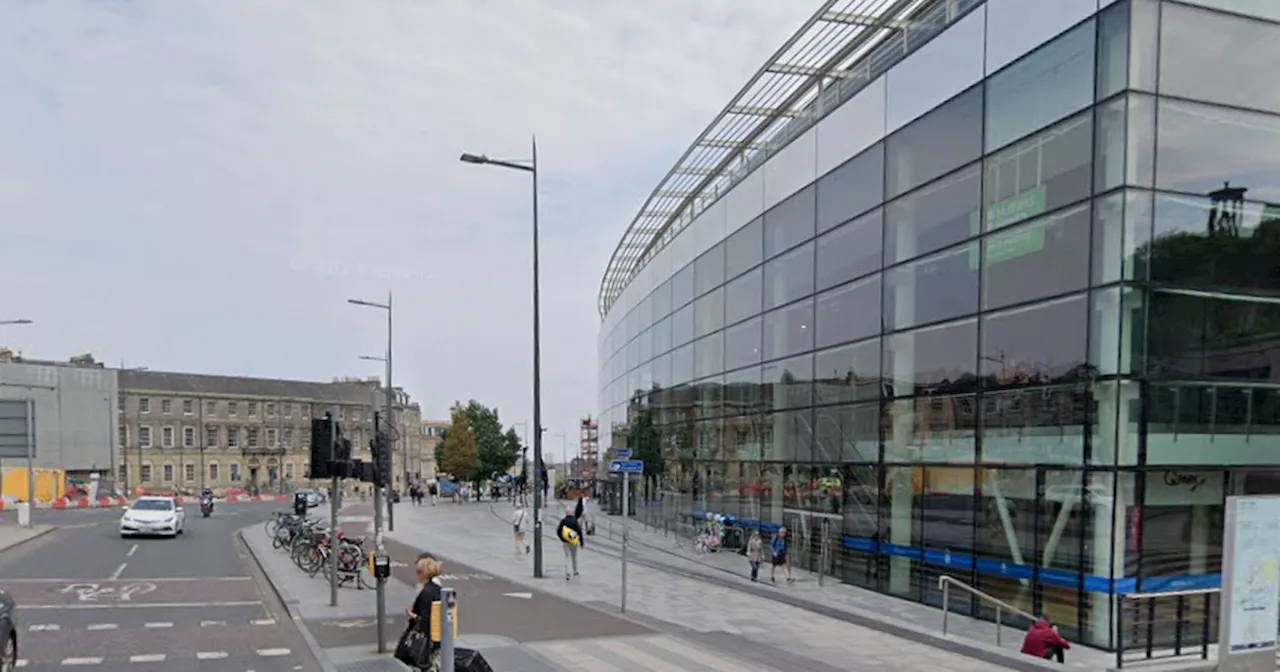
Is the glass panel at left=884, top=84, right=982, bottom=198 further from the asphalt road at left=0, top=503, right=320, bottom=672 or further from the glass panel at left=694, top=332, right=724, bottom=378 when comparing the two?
the asphalt road at left=0, top=503, right=320, bottom=672

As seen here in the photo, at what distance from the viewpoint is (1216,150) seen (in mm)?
13234

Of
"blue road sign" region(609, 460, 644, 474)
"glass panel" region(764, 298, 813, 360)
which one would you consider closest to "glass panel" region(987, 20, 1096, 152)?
"glass panel" region(764, 298, 813, 360)

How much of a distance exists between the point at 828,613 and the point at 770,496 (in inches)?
404

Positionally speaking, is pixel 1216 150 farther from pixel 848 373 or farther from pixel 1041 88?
pixel 848 373

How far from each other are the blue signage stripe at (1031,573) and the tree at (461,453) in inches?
1960

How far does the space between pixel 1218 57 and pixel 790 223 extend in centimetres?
1158

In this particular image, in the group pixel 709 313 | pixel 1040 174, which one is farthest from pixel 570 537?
pixel 709 313

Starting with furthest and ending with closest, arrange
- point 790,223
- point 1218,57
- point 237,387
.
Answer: point 237,387 < point 790,223 < point 1218,57

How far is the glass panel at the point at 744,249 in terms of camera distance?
84.3 feet

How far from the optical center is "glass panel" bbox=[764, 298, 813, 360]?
22.6 metres

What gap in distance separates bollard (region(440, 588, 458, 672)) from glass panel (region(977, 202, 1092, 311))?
11.4m

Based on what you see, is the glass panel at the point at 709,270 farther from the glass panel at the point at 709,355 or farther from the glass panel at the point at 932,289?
the glass panel at the point at 932,289

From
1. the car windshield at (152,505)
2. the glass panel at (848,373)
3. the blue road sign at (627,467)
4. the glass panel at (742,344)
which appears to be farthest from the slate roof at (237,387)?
the blue road sign at (627,467)

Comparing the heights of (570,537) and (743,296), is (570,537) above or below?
below
